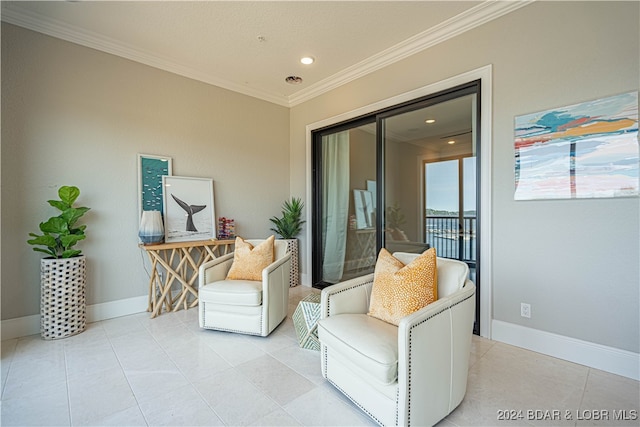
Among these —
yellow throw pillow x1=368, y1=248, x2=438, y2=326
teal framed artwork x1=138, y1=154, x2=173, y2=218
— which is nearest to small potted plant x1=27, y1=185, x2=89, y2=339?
teal framed artwork x1=138, y1=154, x2=173, y2=218

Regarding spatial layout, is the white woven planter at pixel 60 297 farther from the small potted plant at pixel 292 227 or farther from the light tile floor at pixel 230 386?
the small potted plant at pixel 292 227

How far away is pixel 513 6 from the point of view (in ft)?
7.87

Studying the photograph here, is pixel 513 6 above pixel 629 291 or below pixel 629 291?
above

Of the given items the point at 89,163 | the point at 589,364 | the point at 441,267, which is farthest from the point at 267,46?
the point at 589,364

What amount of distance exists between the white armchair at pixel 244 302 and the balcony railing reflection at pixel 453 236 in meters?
1.60

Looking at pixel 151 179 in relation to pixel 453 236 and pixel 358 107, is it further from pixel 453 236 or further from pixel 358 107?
pixel 453 236

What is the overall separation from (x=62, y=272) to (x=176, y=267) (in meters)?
1.07

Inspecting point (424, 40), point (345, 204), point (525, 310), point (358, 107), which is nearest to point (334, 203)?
point (345, 204)

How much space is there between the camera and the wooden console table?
10.3 feet

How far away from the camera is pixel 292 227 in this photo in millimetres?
4375

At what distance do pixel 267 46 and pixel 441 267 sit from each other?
2790 mm

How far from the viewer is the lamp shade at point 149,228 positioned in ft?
10.1

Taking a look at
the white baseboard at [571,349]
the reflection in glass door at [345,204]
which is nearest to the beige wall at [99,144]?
the reflection in glass door at [345,204]

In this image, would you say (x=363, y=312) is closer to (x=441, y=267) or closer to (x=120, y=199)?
(x=441, y=267)
